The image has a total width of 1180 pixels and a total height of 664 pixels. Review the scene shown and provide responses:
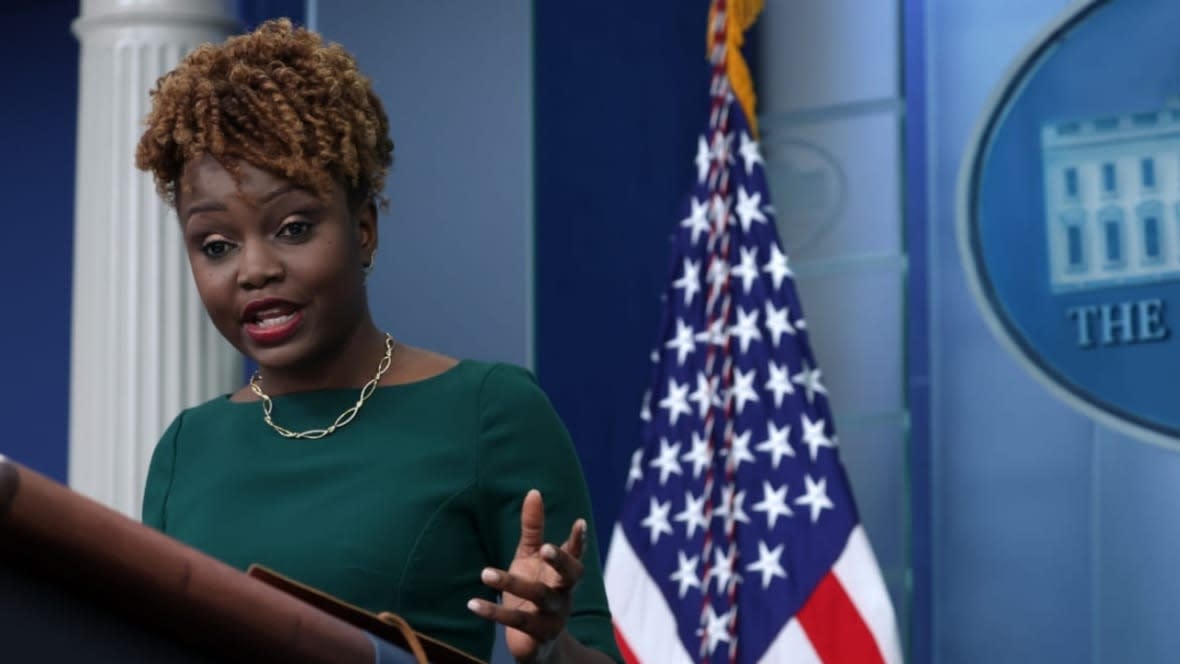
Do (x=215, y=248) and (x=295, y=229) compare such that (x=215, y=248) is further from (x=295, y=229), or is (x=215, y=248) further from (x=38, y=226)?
(x=38, y=226)

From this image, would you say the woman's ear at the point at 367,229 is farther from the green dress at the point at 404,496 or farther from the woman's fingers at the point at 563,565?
the woman's fingers at the point at 563,565

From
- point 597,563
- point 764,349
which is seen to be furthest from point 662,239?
point 597,563

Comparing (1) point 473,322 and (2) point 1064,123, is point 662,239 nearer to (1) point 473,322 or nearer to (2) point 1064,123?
(1) point 473,322

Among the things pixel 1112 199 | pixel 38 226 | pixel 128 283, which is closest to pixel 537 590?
pixel 128 283

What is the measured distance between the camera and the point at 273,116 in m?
1.54

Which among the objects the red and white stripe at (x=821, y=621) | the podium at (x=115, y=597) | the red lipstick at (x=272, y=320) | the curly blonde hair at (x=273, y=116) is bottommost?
the red and white stripe at (x=821, y=621)

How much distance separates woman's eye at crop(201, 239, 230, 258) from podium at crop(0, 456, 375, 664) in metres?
0.60

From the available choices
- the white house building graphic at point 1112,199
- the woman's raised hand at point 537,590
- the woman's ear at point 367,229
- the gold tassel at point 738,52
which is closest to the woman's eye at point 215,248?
the woman's ear at point 367,229

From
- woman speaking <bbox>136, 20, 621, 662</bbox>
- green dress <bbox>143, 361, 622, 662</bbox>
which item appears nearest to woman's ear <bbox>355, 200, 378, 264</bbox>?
woman speaking <bbox>136, 20, 621, 662</bbox>

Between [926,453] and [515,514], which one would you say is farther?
[926,453]

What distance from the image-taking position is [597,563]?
1589 mm

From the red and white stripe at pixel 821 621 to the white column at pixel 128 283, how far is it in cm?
95

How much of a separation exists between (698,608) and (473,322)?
771 millimetres

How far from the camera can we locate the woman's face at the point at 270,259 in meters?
1.54
